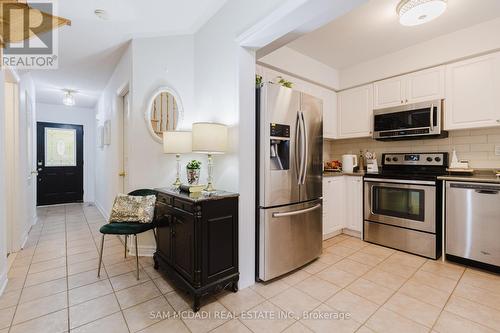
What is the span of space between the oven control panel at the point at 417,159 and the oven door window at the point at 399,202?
62 cm

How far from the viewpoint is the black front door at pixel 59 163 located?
19.4 feet

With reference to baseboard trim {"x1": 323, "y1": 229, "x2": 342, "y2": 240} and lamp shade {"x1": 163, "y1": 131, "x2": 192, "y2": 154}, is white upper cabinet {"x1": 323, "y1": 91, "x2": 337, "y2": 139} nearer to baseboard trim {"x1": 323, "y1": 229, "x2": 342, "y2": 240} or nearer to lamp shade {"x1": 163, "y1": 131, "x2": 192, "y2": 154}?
baseboard trim {"x1": 323, "y1": 229, "x2": 342, "y2": 240}

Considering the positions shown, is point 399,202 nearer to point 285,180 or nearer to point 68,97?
point 285,180

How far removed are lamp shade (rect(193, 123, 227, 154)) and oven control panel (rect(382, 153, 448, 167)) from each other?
9.06 feet

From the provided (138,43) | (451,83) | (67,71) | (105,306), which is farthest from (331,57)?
(67,71)

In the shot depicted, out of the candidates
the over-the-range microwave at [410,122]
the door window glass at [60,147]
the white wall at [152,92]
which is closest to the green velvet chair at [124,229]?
the white wall at [152,92]

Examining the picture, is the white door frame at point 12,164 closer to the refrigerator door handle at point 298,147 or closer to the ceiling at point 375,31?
the refrigerator door handle at point 298,147

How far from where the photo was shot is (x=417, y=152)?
340 centimetres

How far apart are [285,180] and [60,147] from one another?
259 inches

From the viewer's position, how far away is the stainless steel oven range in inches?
109

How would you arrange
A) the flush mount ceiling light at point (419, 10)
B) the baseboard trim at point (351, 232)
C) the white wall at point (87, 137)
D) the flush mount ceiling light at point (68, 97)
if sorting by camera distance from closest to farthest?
the flush mount ceiling light at point (419, 10)
the baseboard trim at point (351, 232)
the flush mount ceiling light at point (68, 97)
the white wall at point (87, 137)

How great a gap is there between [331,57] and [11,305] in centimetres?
446

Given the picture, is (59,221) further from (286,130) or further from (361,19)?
(361,19)

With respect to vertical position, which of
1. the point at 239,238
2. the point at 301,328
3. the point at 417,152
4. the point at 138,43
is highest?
the point at 138,43
